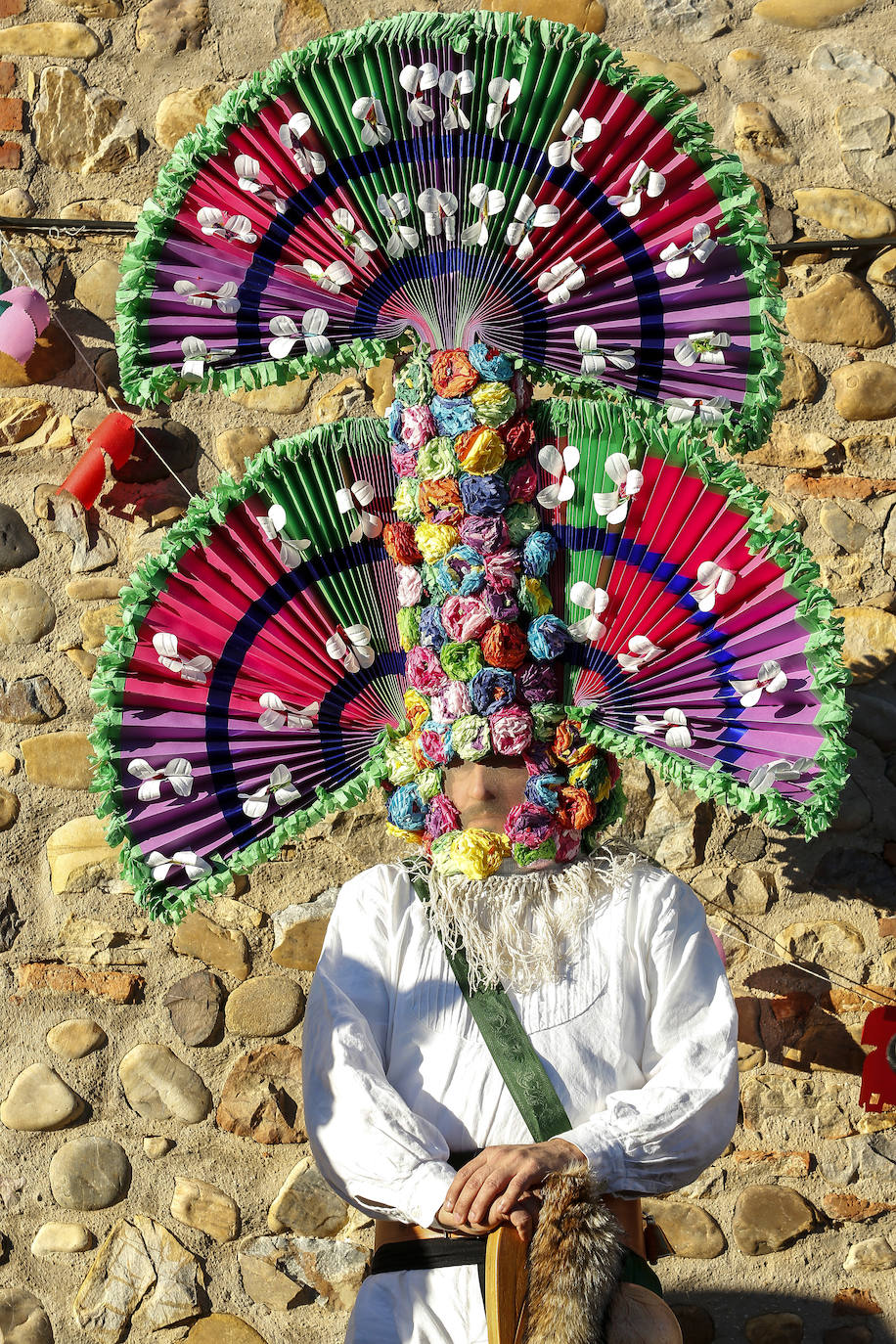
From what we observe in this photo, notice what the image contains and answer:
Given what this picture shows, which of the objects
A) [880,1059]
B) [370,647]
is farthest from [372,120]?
[880,1059]

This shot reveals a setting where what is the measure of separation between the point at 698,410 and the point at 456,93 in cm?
62

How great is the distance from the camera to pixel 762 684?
2.05m

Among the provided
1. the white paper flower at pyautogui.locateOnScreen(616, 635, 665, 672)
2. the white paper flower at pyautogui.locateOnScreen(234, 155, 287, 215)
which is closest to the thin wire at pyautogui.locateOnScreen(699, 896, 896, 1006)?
the white paper flower at pyautogui.locateOnScreen(616, 635, 665, 672)

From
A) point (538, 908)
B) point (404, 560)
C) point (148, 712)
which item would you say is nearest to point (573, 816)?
point (538, 908)

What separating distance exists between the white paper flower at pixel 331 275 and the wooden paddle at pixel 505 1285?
141cm

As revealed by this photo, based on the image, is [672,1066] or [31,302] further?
[31,302]

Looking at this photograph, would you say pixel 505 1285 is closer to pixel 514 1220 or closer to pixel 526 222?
pixel 514 1220

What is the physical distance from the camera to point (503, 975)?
200 cm

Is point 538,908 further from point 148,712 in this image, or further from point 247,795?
point 148,712

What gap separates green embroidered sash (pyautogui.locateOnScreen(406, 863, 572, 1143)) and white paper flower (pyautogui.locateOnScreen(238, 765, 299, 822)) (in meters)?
0.35

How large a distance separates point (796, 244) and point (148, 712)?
5.46ft

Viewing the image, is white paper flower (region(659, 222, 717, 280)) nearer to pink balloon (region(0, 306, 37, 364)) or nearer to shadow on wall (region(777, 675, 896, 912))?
shadow on wall (region(777, 675, 896, 912))

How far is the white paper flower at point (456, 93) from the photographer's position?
2.09 metres

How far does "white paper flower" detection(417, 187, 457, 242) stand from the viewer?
209 centimetres
